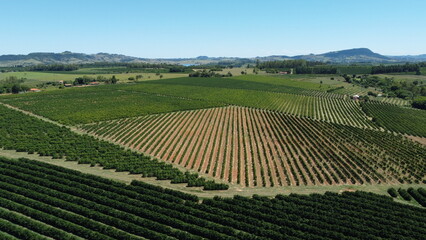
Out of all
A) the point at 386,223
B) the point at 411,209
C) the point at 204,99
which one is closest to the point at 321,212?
the point at 386,223

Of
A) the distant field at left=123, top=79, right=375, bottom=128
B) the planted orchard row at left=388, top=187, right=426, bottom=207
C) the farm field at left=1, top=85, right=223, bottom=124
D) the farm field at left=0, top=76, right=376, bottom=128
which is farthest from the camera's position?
the distant field at left=123, top=79, right=375, bottom=128

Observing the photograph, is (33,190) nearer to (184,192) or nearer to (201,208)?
(184,192)

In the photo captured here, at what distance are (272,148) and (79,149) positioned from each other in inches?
1755

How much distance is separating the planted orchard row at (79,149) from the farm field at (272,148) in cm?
415

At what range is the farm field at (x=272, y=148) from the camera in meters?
47.1

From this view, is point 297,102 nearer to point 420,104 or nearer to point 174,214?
point 420,104

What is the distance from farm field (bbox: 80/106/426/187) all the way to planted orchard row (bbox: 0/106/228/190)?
13.6 feet

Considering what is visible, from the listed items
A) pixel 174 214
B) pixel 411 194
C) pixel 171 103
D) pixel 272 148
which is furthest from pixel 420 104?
pixel 174 214

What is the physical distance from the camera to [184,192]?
39688mm

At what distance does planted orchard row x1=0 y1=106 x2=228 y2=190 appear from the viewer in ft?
148

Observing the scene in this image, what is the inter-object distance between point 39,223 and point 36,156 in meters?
26.6

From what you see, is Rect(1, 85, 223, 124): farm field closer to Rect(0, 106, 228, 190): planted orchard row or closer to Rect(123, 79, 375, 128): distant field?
Rect(0, 106, 228, 190): planted orchard row

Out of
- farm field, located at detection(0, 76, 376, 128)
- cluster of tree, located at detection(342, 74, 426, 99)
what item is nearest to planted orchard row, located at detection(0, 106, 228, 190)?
farm field, located at detection(0, 76, 376, 128)

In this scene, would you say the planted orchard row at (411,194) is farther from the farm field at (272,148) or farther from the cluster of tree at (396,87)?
the cluster of tree at (396,87)
